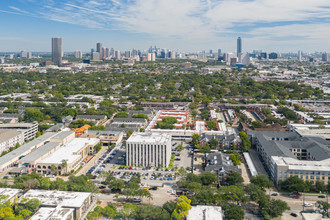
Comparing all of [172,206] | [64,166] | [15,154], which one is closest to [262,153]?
[172,206]

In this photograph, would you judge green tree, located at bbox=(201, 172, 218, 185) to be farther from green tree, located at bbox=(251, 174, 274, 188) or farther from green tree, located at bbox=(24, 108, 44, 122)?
green tree, located at bbox=(24, 108, 44, 122)

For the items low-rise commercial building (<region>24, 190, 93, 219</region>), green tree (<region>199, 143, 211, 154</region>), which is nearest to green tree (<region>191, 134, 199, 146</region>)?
green tree (<region>199, 143, 211, 154</region>)

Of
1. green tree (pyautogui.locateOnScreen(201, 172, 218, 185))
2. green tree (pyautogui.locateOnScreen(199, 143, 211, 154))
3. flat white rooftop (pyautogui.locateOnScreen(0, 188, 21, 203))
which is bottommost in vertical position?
flat white rooftop (pyautogui.locateOnScreen(0, 188, 21, 203))

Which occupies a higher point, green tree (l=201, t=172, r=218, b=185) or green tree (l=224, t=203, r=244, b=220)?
green tree (l=201, t=172, r=218, b=185)

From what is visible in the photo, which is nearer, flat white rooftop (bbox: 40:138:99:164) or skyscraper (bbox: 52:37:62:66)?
flat white rooftop (bbox: 40:138:99:164)

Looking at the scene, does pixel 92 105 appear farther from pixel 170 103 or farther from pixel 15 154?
pixel 15 154

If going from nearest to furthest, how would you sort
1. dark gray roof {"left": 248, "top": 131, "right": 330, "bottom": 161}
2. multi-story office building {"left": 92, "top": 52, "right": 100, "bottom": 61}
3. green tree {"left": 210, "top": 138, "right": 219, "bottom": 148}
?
1. dark gray roof {"left": 248, "top": 131, "right": 330, "bottom": 161}
2. green tree {"left": 210, "top": 138, "right": 219, "bottom": 148}
3. multi-story office building {"left": 92, "top": 52, "right": 100, "bottom": 61}

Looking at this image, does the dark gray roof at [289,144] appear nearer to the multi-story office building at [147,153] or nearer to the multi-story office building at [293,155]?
the multi-story office building at [293,155]

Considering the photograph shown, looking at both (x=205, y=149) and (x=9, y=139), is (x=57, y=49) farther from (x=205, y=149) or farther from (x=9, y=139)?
(x=205, y=149)

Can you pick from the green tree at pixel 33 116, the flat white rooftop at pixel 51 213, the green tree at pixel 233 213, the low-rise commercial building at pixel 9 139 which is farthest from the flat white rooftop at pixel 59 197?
the green tree at pixel 33 116
